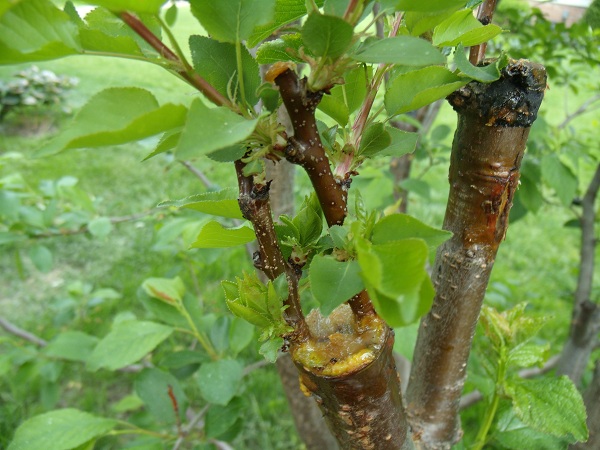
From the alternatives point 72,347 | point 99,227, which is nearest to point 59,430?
point 72,347

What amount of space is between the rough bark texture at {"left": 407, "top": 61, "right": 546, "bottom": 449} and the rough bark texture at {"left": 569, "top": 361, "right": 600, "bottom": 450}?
0.17 metres

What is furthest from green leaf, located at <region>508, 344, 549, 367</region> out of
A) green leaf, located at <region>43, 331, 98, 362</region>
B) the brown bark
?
green leaf, located at <region>43, 331, 98, 362</region>

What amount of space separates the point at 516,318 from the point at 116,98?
22.0 inches

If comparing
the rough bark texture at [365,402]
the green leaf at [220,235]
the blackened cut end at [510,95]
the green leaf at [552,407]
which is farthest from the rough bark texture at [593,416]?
the green leaf at [220,235]

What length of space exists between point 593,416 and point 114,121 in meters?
0.70

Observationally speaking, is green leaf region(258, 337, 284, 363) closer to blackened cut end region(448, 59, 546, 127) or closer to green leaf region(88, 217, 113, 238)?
blackened cut end region(448, 59, 546, 127)

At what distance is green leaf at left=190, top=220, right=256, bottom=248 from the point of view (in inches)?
15.9

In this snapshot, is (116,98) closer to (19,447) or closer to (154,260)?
(19,447)

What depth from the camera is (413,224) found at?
334mm

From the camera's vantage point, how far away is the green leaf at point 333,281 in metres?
0.32

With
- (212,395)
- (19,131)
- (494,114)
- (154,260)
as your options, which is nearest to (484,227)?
(494,114)

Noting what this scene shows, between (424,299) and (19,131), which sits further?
(19,131)

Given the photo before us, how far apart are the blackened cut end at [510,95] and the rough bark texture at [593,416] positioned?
0.45 metres

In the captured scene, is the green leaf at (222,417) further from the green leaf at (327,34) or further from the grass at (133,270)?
the green leaf at (327,34)
